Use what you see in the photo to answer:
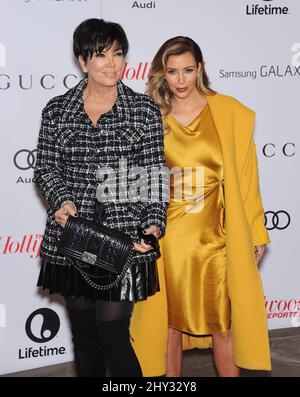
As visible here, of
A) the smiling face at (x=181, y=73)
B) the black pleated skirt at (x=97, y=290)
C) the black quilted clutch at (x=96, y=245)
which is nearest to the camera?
the black quilted clutch at (x=96, y=245)

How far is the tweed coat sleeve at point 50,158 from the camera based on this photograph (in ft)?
8.38

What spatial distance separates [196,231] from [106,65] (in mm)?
848

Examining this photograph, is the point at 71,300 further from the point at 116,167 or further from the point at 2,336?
the point at 2,336

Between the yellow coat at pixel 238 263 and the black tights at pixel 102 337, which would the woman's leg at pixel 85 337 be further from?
the yellow coat at pixel 238 263

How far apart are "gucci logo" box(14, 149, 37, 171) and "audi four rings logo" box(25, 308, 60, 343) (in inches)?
33.3

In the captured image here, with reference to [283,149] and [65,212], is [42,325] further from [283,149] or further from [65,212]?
[283,149]

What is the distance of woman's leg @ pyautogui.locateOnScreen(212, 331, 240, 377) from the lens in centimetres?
312

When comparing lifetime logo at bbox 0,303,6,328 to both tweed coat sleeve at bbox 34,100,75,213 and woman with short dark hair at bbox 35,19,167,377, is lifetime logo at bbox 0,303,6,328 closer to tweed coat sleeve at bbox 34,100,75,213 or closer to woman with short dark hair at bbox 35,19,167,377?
woman with short dark hair at bbox 35,19,167,377

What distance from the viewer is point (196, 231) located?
293cm

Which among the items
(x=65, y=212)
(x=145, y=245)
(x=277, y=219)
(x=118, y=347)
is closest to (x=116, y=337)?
(x=118, y=347)

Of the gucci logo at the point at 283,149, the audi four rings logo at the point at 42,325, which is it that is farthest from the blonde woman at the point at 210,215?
the gucci logo at the point at 283,149

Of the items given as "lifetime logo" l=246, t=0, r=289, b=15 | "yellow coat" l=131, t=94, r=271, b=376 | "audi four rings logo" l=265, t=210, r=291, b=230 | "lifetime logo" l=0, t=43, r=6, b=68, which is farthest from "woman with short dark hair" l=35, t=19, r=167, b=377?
"audi four rings logo" l=265, t=210, r=291, b=230
